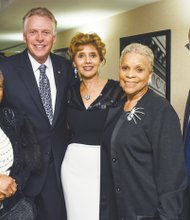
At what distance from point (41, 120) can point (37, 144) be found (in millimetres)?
224

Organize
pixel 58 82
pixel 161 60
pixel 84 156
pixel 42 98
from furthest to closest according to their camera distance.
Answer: pixel 161 60 → pixel 58 82 → pixel 42 98 → pixel 84 156

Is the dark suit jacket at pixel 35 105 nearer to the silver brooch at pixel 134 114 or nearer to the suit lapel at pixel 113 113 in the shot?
the suit lapel at pixel 113 113

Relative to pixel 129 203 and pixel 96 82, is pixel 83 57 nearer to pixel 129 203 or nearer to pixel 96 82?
pixel 96 82

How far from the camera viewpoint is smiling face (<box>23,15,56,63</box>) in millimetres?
2482

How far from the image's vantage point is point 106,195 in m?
2.06

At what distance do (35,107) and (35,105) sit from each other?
13 mm

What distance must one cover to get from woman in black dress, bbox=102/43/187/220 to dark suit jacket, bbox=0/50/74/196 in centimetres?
57

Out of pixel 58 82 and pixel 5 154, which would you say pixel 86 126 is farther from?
pixel 5 154

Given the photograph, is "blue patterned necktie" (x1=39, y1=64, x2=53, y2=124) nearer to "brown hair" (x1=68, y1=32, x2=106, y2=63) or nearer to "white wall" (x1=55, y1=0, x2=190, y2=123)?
"brown hair" (x1=68, y1=32, x2=106, y2=63)

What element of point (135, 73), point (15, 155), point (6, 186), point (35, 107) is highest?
point (135, 73)

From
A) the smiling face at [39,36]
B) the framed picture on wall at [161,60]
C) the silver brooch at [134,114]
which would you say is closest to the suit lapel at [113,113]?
the silver brooch at [134,114]

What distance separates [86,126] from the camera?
2.40 metres

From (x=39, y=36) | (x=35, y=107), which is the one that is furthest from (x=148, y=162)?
(x=39, y=36)

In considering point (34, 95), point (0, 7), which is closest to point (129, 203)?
point (34, 95)
